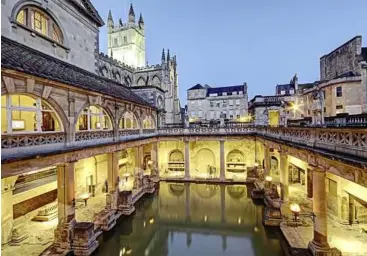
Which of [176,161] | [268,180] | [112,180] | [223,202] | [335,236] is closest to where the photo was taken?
[335,236]

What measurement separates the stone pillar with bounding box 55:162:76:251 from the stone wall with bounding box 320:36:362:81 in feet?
109

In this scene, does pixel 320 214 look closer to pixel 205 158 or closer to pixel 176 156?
pixel 205 158

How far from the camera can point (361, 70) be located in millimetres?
27125

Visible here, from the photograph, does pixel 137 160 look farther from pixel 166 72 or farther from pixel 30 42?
pixel 166 72

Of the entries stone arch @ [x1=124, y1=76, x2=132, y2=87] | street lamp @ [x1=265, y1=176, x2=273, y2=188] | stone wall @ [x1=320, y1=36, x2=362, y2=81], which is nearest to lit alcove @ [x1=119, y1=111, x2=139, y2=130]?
street lamp @ [x1=265, y1=176, x2=273, y2=188]

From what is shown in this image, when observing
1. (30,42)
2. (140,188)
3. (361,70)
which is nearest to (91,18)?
(30,42)

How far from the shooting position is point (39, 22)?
54.5 ft

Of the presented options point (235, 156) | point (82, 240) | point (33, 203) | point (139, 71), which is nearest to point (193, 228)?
point (82, 240)

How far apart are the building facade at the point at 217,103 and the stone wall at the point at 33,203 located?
43382 millimetres

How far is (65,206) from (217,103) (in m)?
51.4

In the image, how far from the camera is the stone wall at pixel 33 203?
15.2 meters

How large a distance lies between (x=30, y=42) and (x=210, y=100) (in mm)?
49134

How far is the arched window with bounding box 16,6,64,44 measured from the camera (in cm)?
1538

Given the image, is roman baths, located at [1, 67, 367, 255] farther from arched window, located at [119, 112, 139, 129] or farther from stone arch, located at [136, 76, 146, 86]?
stone arch, located at [136, 76, 146, 86]
